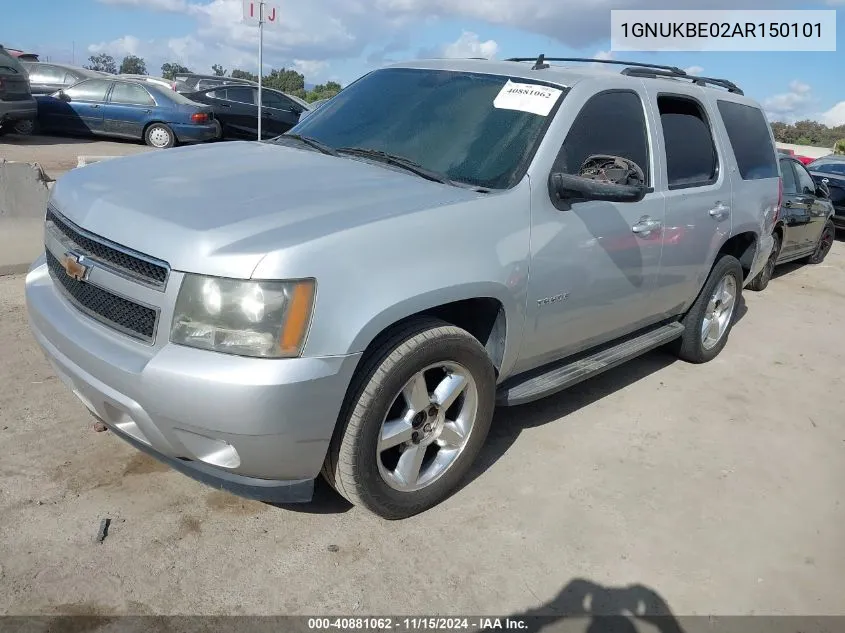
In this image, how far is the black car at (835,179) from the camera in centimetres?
1255

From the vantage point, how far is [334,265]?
8.34 ft

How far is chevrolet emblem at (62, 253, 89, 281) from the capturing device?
2.80 meters

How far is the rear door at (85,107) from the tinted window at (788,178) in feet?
42.6

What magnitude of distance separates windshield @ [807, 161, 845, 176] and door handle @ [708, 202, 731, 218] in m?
10.2

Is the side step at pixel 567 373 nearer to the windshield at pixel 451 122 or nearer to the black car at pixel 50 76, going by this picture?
the windshield at pixel 451 122

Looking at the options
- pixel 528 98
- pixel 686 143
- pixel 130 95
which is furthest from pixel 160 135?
pixel 528 98

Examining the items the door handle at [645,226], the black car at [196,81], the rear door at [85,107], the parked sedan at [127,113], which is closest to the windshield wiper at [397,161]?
the door handle at [645,226]

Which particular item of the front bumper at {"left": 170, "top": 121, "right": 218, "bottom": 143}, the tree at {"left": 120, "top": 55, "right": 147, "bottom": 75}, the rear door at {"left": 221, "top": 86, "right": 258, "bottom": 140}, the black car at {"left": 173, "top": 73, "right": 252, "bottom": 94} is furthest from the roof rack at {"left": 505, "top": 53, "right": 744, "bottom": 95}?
the tree at {"left": 120, "top": 55, "right": 147, "bottom": 75}

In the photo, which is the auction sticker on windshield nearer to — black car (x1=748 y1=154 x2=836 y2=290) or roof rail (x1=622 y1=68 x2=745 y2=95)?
roof rail (x1=622 y1=68 x2=745 y2=95)

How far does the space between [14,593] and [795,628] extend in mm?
2875

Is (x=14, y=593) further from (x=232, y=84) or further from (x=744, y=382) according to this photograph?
(x=232, y=84)

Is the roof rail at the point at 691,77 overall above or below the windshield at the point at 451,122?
above

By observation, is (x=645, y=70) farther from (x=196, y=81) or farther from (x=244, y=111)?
(x=196, y=81)

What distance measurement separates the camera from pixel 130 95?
15.0 meters
